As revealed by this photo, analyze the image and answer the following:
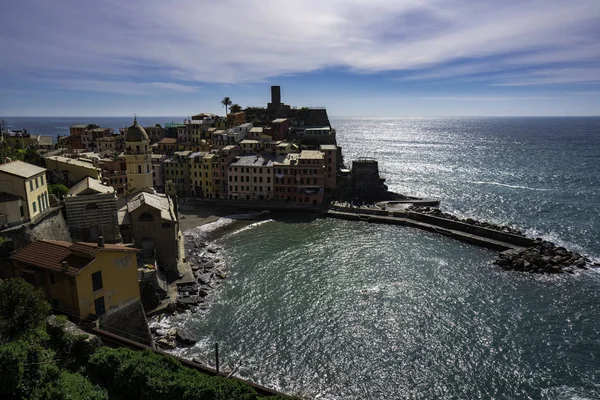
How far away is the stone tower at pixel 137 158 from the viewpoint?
58616mm

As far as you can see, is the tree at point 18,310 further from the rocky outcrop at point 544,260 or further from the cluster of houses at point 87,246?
the rocky outcrop at point 544,260

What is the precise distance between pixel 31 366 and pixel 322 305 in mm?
28525

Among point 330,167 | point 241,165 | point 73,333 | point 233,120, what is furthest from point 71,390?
point 233,120

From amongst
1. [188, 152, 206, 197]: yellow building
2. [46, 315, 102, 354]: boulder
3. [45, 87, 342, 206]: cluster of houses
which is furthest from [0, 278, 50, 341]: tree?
[188, 152, 206, 197]: yellow building

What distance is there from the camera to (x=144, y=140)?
59.7 metres

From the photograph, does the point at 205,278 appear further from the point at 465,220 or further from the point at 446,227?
Result: the point at 465,220

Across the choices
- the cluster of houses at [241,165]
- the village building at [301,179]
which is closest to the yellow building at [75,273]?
the cluster of houses at [241,165]

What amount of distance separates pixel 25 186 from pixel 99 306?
1285cm

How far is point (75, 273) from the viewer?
1158 inches

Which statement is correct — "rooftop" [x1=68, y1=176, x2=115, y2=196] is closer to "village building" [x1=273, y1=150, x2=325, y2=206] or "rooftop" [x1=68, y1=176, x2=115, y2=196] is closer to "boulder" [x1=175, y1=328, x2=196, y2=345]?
"boulder" [x1=175, y1=328, x2=196, y2=345]

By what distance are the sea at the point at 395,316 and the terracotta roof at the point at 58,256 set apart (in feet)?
42.3

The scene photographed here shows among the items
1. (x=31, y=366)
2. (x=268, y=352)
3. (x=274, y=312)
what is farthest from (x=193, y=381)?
(x=274, y=312)

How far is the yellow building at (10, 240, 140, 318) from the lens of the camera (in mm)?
30062

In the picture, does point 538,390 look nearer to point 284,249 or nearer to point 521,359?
point 521,359
